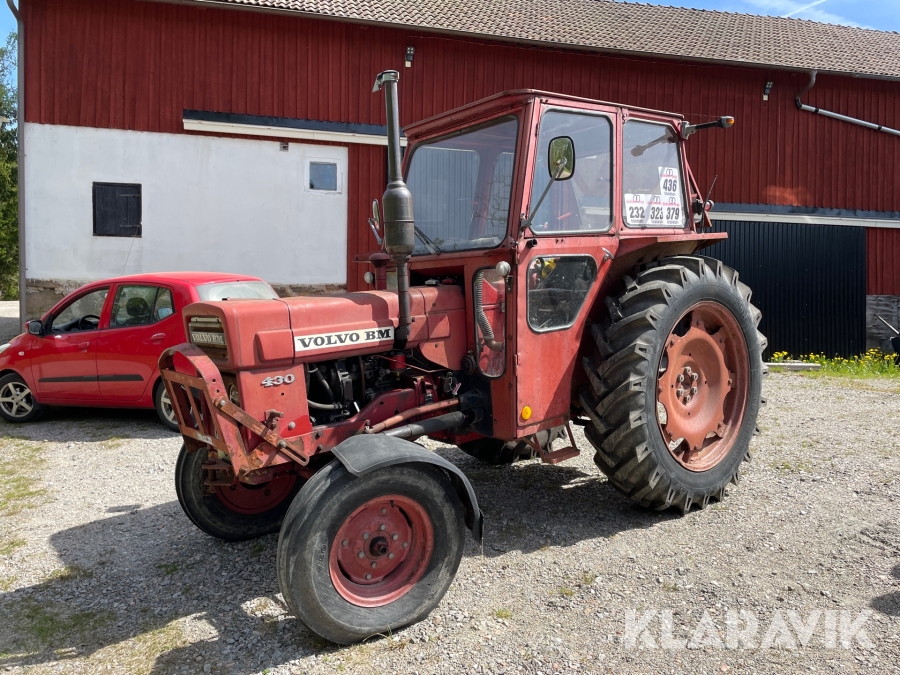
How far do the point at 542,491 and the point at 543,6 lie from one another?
12019 millimetres

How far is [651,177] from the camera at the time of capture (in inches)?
180

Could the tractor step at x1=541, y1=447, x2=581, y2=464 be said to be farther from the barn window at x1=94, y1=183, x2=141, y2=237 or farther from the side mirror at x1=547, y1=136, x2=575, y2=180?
the barn window at x1=94, y1=183, x2=141, y2=237

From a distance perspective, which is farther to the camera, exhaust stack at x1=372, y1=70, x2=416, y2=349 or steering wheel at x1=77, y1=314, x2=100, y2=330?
steering wheel at x1=77, y1=314, x2=100, y2=330

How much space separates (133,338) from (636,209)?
16.8 feet

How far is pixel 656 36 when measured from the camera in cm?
1358

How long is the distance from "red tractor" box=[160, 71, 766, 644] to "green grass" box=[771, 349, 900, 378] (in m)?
8.10

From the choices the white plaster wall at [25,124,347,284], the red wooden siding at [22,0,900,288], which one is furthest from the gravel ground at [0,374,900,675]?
the red wooden siding at [22,0,900,288]

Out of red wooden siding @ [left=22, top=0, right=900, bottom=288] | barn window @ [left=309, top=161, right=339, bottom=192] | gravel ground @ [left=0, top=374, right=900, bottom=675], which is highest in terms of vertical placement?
red wooden siding @ [left=22, top=0, right=900, bottom=288]

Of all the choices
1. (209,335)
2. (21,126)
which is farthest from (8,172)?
(209,335)

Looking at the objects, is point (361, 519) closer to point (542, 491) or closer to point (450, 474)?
point (450, 474)

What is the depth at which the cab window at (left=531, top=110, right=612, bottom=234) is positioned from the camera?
12.7 ft

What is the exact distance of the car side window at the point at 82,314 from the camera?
738 cm

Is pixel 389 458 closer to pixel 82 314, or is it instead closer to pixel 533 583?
pixel 533 583

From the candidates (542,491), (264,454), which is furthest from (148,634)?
(542,491)
